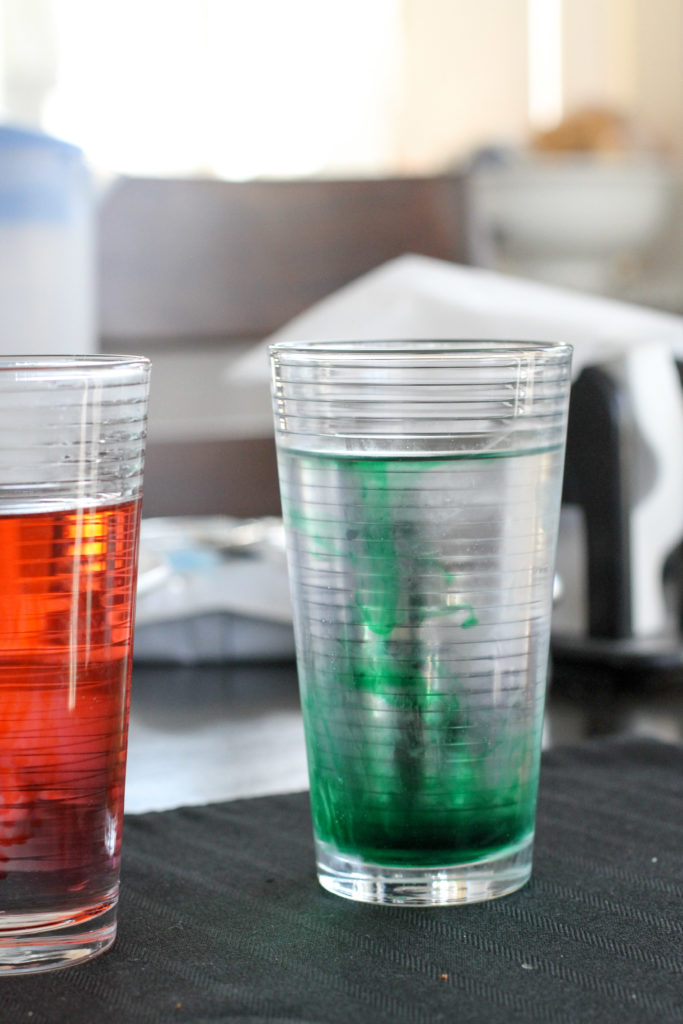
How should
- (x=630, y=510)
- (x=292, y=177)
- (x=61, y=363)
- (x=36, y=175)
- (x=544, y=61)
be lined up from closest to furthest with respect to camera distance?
(x=61, y=363) → (x=630, y=510) → (x=36, y=175) → (x=292, y=177) → (x=544, y=61)

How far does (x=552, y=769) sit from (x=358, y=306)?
0.37 metres

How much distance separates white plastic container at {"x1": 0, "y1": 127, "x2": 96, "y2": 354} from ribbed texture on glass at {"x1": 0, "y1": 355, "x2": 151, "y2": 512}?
0.70m

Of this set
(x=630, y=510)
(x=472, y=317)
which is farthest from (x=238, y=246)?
(x=630, y=510)

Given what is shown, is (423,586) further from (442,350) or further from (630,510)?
(630,510)

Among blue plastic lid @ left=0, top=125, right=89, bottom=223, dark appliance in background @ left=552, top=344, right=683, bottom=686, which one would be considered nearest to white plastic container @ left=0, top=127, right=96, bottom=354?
blue plastic lid @ left=0, top=125, right=89, bottom=223

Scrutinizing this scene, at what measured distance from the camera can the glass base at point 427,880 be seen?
331 mm

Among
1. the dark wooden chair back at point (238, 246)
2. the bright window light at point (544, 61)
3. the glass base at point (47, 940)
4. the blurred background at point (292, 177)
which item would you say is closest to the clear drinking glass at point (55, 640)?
the glass base at point (47, 940)

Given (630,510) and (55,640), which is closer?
(55,640)

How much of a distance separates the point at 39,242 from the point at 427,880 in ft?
2.49

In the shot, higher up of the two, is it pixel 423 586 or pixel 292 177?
pixel 292 177

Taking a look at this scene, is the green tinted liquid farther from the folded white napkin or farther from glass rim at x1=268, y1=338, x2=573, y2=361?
the folded white napkin

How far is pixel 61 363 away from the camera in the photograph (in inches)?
11.2

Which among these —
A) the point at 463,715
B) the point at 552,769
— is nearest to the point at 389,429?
the point at 463,715

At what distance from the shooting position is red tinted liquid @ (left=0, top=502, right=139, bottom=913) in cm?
29
